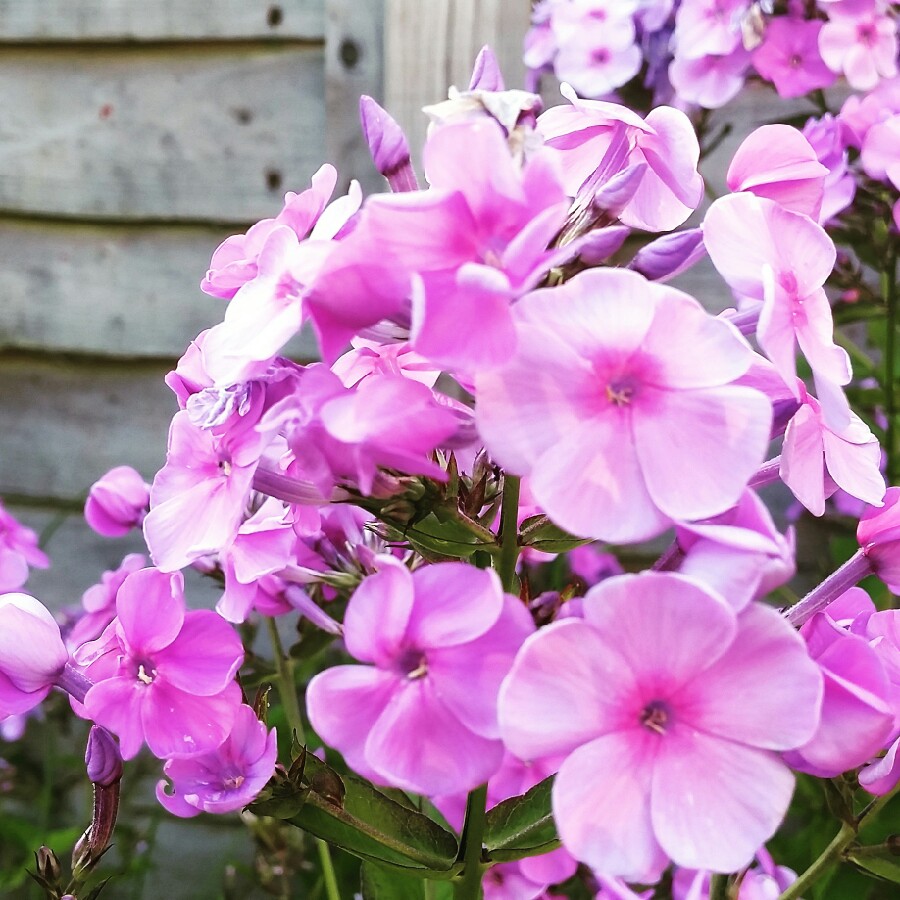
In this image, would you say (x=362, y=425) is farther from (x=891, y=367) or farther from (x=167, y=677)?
(x=891, y=367)

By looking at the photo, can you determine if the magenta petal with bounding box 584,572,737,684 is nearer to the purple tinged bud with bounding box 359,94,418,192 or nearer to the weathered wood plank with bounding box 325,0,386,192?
the purple tinged bud with bounding box 359,94,418,192

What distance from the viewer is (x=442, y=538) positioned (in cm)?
34

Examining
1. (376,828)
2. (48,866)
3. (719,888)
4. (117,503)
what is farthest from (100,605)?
(719,888)

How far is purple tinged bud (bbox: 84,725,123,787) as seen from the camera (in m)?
0.37

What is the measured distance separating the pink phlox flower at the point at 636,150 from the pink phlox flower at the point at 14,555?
0.44 meters

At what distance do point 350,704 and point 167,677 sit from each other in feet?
0.35

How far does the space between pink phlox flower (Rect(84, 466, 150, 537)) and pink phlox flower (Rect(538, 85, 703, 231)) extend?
35 cm

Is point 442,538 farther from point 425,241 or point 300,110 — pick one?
point 300,110

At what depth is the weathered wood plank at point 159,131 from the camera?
106 centimetres

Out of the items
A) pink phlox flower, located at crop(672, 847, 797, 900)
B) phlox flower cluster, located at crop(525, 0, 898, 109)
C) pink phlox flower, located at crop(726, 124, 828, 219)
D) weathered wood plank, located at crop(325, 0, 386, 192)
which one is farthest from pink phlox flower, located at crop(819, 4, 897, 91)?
pink phlox flower, located at crop(672, 847, 797, 900)

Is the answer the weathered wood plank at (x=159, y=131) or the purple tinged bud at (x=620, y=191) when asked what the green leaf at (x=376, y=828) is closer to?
the purple tinged bud at (x=620, y=191)

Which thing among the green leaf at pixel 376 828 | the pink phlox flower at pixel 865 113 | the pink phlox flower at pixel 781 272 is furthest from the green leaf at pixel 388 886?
the pink phlox flower at pixel 865 113

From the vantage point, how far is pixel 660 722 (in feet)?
0.85

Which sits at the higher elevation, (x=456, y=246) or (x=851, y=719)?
(x=456, y=246)
